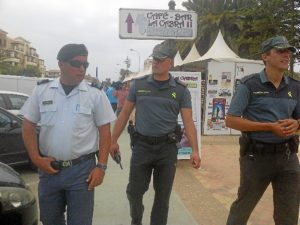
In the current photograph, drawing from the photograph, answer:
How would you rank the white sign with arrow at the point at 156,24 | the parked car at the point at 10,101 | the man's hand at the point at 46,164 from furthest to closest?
the parked car at the point at 10,101 < the white sign with arrow at the point at 156,24 < the man's hand at the point at 46,164

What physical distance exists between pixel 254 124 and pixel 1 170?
2.02 metres

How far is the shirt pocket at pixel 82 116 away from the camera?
3221 millimetres

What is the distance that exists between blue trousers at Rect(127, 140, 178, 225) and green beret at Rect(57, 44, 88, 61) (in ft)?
4.08

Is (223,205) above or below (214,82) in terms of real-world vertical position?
below

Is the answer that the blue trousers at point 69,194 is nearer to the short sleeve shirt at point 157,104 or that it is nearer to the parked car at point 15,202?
the parked car at point 15,202

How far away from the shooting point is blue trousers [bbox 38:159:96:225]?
3229 millimetres

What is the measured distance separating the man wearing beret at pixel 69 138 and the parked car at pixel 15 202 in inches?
6.5

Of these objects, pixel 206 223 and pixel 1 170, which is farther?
pixel 206 223

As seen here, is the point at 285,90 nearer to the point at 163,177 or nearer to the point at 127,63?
the point at 163,177

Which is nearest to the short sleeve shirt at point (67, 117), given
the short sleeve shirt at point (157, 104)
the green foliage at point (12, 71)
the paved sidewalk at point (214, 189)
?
the short sleeve shirt at point (157, 104)

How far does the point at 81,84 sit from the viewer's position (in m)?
3.33

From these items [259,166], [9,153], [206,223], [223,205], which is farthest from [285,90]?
[9,153]

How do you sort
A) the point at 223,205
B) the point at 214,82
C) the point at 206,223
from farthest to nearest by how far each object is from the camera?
the point at 214,82
the point at 223,205
the point at 206,223

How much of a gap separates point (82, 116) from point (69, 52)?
1.50ft
